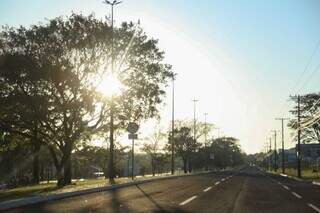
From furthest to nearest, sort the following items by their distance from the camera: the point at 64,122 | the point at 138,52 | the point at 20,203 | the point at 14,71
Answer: the point at 138,52 < the point at 64,122 < the point at 14,71 < the point at 20,203

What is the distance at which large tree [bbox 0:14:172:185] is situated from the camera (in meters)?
34.7

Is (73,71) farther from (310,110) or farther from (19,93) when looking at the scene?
(310,110)

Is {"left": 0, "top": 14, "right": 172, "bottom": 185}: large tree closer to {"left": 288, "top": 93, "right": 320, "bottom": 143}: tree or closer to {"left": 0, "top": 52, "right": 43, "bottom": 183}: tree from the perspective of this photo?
{"left": 0, "top": 52, "right": 43, "bottom": 183}: tree

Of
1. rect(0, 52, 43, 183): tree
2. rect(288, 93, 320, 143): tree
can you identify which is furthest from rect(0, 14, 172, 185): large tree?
rect(288, 93, 320, 143): tree

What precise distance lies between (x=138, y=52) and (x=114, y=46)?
2.64m

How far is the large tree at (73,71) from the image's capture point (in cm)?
3472

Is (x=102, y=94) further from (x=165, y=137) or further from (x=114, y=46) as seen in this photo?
(x=165, y=137)

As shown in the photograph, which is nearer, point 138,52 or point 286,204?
point 286,204

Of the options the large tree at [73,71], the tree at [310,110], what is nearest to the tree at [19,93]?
the large tree at [73,71]

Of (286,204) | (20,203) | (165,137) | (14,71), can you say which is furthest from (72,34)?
(165,137)

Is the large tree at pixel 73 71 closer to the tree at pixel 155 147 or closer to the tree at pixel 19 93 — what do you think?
the tree at pixel 19 93

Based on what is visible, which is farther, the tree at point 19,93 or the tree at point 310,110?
the tree at point 310,110

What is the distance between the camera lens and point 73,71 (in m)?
35.2

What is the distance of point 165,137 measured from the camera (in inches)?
3866
